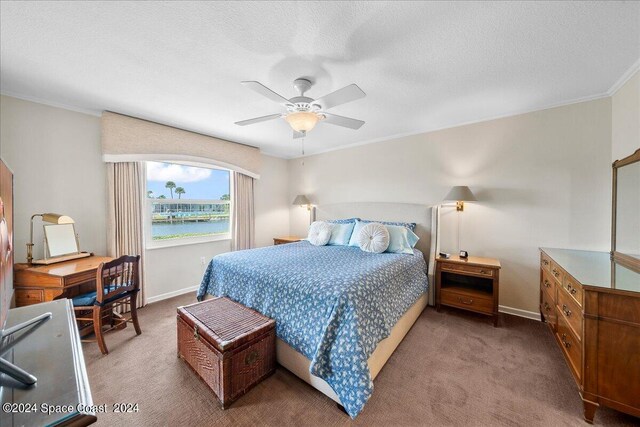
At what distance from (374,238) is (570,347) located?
190 centimetres

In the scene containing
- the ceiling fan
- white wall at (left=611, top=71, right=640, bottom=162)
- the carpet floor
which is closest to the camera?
the carpet floor

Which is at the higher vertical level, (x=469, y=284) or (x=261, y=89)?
(x=261, y=89)

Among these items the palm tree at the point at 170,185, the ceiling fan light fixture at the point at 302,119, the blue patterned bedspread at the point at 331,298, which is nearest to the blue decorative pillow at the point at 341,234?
the blue patterned bedspread at the point at 331,298

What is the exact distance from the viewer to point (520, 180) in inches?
113

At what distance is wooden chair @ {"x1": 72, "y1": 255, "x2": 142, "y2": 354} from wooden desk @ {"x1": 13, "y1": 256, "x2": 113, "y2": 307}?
19 cm

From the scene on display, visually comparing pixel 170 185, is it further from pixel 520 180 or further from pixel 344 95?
pixel 520 180

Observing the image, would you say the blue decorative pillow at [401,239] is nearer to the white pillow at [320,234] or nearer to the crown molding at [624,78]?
the white pillow at [320,234]

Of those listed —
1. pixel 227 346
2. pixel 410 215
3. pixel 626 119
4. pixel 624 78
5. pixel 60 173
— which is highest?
pixel 624 78

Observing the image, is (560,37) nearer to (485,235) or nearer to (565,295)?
(565,295)

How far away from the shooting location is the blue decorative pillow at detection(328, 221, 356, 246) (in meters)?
3.57

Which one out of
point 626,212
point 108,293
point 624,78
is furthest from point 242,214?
point 624,78

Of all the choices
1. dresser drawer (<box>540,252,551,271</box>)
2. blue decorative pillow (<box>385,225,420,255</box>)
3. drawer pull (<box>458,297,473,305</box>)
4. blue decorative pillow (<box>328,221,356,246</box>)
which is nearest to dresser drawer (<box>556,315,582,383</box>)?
dresser drawer (<box>540,252,551,271</box>)

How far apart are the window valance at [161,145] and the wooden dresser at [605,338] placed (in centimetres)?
436

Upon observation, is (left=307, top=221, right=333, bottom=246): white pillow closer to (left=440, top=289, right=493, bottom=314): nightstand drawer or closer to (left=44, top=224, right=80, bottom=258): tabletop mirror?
(left=440, top=289, right=493, bottom=314): nightstand drawer
